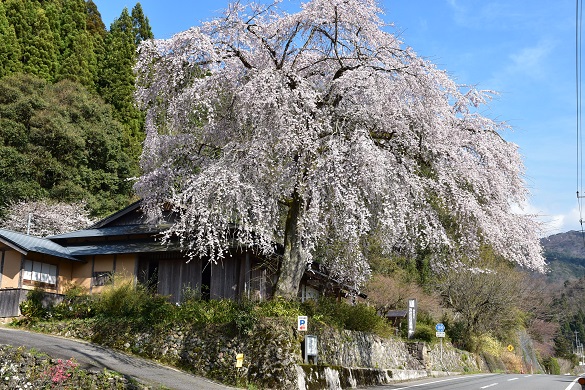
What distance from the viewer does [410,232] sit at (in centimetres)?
1593

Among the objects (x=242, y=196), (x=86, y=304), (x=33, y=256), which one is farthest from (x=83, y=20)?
(x=242, y=196)

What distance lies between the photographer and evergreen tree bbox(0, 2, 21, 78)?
4734cm

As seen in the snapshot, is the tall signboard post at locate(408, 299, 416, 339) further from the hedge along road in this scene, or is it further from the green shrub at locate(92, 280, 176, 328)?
the hedge along road

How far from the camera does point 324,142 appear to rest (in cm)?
1583

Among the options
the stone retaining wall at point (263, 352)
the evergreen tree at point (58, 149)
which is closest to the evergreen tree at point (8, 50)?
the evergreen tree at point (58, 149)

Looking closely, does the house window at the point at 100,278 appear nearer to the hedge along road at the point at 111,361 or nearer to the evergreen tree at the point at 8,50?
the hedge along road at the point at 111,361

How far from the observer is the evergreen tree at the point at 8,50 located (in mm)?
47344

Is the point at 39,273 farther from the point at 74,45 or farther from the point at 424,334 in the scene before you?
the point at 74,45

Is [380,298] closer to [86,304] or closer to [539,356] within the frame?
[86,304]

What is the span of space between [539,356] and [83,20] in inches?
2310

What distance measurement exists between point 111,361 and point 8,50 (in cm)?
4193

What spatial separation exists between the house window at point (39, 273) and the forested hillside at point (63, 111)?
13245mm

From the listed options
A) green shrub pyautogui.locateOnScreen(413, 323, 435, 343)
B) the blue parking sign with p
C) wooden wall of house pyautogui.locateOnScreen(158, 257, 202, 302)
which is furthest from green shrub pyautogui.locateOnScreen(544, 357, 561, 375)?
the blue parking sign with p

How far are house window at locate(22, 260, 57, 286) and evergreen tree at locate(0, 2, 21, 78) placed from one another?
29.1 m
